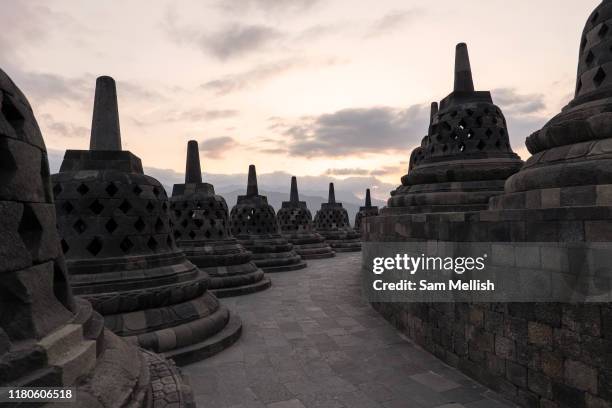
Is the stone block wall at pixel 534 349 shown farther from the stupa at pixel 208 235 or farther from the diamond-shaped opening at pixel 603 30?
the stupa at pixel 208 235

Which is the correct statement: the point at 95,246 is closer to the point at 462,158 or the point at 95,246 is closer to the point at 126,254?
the point at 126,254

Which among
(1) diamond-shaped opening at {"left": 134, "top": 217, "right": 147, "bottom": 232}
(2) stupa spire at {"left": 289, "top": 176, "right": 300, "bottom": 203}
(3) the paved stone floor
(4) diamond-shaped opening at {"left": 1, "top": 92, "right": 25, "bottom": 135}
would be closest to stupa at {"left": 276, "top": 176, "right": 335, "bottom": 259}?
(2) stupa spire at {"left": 289, "top": 176, "right": 300, "bottom": 203}

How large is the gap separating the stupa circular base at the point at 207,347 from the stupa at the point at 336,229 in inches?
641

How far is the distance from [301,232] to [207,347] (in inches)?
558

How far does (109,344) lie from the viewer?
308 cm

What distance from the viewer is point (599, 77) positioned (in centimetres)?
493

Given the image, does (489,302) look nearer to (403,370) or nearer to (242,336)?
(403,370)

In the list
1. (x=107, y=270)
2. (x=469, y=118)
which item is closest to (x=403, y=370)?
(x=107, y=270)

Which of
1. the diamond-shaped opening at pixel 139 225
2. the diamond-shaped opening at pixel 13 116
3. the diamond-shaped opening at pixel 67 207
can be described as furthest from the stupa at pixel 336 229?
the diamond-shaped opening at pixel 13 116

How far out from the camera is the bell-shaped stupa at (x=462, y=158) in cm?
783

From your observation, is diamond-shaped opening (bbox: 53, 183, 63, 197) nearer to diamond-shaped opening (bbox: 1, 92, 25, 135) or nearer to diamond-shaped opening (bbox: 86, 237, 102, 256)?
diamond-shaped opening (bbox: 86, 237, 102, 256)

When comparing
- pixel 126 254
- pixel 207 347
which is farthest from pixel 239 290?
pixel 207 347

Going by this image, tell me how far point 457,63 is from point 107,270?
909cm

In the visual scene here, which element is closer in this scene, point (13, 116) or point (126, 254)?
point (13, 116)
